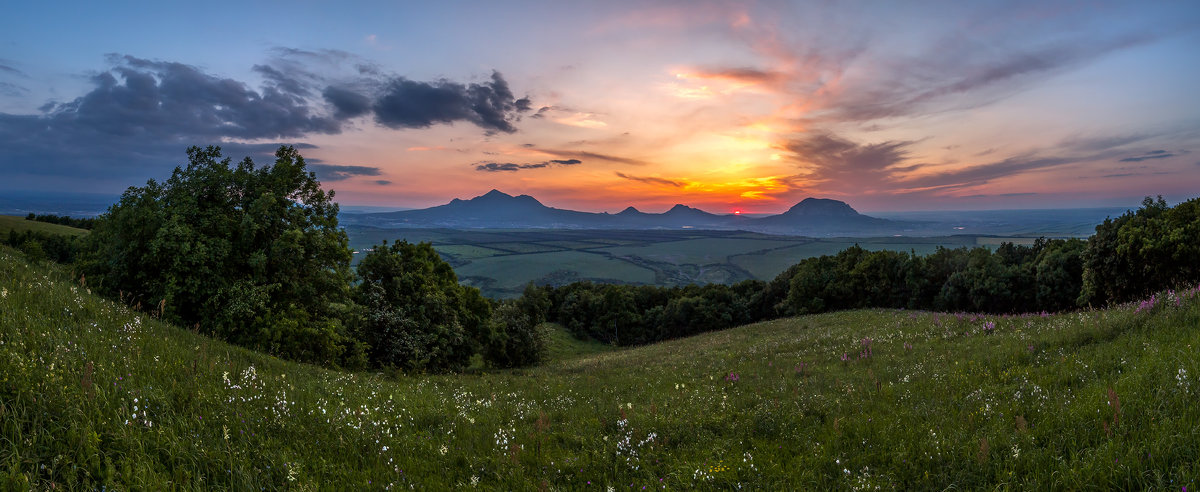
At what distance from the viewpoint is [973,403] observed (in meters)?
7.05

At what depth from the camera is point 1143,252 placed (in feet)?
101

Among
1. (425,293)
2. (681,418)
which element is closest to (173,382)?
(681,418)

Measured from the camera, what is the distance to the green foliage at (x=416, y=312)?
2559cm

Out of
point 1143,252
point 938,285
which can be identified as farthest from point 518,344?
point 938,285

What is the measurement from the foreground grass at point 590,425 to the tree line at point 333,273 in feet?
19.1

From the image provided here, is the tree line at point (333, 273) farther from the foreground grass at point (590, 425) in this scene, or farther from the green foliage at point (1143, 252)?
the foreground grass at point (590, 425)

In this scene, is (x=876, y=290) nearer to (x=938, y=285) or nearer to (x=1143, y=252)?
(x=938, y=285)

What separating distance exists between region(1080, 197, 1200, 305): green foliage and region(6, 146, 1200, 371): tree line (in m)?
0.12

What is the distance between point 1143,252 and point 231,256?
57847 millimetres

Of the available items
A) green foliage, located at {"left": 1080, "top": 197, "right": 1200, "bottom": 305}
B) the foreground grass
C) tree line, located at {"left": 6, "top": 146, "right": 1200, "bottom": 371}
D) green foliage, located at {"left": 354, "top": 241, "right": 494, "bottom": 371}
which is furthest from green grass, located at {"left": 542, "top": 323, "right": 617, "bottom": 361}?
the foreground grass

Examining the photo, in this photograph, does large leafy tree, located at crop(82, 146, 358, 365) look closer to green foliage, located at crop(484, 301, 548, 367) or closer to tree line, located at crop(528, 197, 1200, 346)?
green foliage, located at crop(484, 301, 548, 367)

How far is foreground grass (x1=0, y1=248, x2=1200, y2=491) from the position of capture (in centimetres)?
438

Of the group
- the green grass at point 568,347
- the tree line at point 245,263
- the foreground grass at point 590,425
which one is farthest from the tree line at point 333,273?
the green grass at point 568,347

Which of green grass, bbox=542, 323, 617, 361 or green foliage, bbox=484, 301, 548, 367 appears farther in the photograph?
green grass, bbox=542, 323, 617, 361
